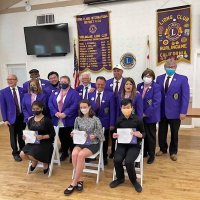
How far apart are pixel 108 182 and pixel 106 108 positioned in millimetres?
1057

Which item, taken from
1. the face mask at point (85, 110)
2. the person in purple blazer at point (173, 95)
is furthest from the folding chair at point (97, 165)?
the person in purple blazer at point (173, 95)

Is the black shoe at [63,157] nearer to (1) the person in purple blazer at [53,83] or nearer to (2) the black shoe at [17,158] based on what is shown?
(2) the black shoe at [17,158]

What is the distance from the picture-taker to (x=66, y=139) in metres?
3.97

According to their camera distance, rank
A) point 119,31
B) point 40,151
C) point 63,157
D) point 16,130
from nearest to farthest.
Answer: point 40,151
point 63,157
point 16,130
point 119,31

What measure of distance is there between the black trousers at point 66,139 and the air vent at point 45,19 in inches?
135

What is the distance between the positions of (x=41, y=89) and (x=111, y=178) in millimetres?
1803

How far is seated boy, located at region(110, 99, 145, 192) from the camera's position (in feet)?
9.76

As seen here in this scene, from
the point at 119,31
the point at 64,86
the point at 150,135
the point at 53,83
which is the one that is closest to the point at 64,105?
the point at 64,86

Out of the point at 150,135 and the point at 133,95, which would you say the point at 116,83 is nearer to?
the point at 133,95

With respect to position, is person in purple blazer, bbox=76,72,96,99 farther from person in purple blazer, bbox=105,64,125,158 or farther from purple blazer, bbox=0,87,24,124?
purple blazer, bbox=0,87,24,124

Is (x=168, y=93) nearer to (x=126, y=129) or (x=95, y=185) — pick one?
(x=126, y=129)

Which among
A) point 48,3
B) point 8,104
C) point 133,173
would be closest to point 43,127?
point 8,104

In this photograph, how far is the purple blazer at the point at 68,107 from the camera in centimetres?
Result: 366

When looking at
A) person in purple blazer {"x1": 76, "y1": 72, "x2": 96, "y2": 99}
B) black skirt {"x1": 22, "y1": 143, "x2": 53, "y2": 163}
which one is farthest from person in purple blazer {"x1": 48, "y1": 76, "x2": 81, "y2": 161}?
black skirt {"x1": 22, "y1": 143, "x2": 53, "y2": 163}
